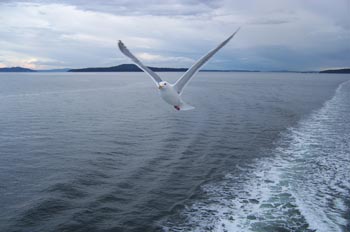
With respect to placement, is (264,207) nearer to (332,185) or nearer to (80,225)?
(332,185)

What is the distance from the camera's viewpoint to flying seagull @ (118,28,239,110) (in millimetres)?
10009

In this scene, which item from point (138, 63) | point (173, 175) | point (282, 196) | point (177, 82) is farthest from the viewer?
point (173, 175)

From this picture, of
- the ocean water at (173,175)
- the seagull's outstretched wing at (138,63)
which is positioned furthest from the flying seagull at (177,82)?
the ocean water at (173,175)

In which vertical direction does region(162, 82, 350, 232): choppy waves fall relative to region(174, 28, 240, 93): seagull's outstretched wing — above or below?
below

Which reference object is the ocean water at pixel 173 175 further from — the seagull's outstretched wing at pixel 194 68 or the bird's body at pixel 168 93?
the seagull's outstretched wing at pixel 194 68

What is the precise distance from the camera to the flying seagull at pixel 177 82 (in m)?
10.0

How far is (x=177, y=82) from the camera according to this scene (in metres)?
11.3

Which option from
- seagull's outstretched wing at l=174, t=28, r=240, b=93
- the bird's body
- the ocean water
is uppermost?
seagull's outstretched wing at l=174, t=28, r=240, b=93

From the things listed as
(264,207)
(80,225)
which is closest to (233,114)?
(264,207)

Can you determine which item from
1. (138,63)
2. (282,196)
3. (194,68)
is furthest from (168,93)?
(282,196)

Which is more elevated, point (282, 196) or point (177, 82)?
point (177, 82)

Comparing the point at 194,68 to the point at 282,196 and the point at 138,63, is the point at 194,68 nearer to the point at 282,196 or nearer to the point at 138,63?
the point at 138,63

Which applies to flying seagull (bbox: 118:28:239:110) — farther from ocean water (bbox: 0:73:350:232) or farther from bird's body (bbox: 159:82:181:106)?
ocean water (bbox: 0:73:350:232)

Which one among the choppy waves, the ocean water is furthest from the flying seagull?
the ocean water
